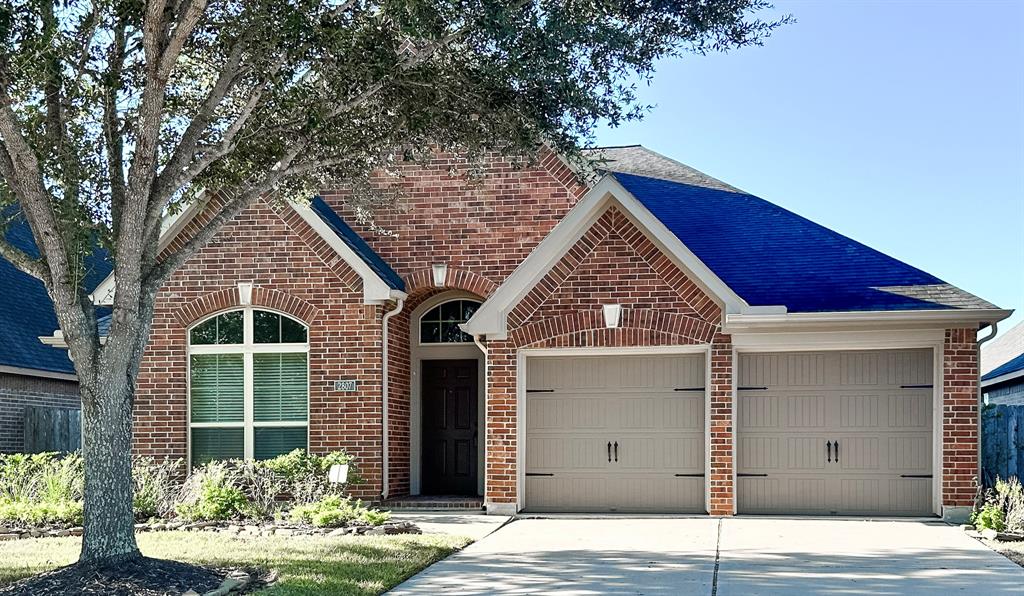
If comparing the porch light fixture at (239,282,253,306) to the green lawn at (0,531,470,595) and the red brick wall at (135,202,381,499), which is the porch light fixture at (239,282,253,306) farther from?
the green lawn at (0,531,470,595)

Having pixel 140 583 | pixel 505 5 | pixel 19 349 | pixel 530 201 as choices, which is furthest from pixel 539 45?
pixel 19 349

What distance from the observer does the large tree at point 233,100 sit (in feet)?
32.5

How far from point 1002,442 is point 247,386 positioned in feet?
36.0

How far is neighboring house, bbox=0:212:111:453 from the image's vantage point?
19.6 m

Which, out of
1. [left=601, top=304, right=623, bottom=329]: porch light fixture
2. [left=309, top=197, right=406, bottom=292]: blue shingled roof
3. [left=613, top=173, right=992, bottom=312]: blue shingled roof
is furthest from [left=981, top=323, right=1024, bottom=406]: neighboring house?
[left=309, top=197, right=406, bottom=292]: blue shingled roof

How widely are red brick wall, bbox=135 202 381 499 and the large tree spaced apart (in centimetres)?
397

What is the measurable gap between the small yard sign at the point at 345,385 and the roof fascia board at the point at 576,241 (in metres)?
1.90

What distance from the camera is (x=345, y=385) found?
16.4m

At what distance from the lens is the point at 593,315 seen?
15.5m

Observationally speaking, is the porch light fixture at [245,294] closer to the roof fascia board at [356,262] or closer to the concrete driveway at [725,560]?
the roof fascia board at [356,262]

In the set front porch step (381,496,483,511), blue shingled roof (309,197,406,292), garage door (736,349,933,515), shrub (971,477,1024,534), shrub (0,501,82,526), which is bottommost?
front porch step (381,496,483,511)

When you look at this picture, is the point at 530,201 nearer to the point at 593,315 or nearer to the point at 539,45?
the point at 593,315

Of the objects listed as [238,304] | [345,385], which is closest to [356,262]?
[345,385]

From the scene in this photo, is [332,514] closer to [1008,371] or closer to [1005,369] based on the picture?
[1008,371]
